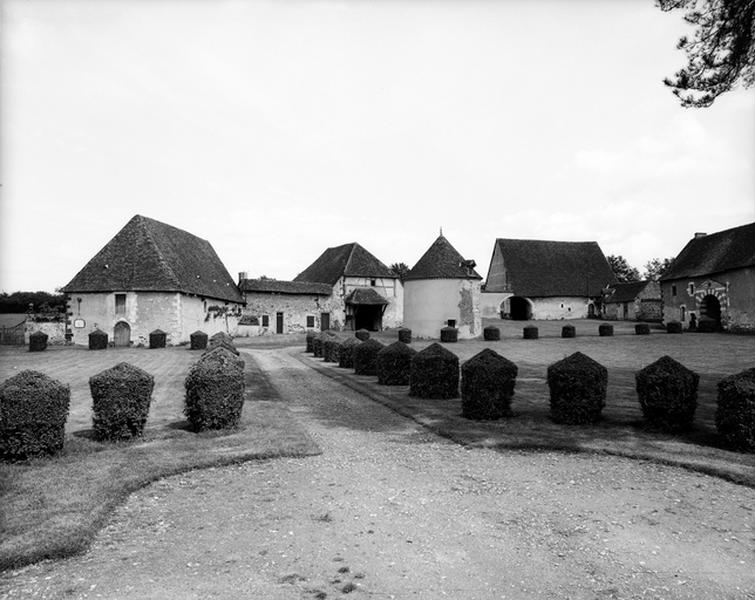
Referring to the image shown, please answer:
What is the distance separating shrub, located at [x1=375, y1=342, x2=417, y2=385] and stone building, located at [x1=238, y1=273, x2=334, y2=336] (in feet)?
86.6

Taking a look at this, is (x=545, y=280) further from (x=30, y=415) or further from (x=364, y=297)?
(x=30, y=415)

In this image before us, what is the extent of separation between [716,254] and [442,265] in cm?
2230

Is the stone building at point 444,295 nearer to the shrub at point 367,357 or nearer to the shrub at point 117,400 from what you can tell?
the shrub at point 367,357

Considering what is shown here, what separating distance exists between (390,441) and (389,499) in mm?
3058

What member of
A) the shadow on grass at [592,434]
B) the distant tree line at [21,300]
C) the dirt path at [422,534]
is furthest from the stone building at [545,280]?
the distant tree line at [21,300]

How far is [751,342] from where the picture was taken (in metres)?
28.6

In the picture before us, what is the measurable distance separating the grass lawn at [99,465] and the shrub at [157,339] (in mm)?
16357

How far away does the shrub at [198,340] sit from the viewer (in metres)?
29.8

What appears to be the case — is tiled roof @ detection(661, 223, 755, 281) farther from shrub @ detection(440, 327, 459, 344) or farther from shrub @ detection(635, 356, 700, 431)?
shrub @ detection(635, 356, 700, 431)

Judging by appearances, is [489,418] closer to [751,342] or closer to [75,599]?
[75,599]

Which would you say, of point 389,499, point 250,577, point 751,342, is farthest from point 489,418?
point 751,342

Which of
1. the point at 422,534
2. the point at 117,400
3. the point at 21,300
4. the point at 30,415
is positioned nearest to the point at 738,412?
the point at 422,534

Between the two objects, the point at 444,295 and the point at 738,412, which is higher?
the point at 444,295

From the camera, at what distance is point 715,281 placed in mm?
38750
